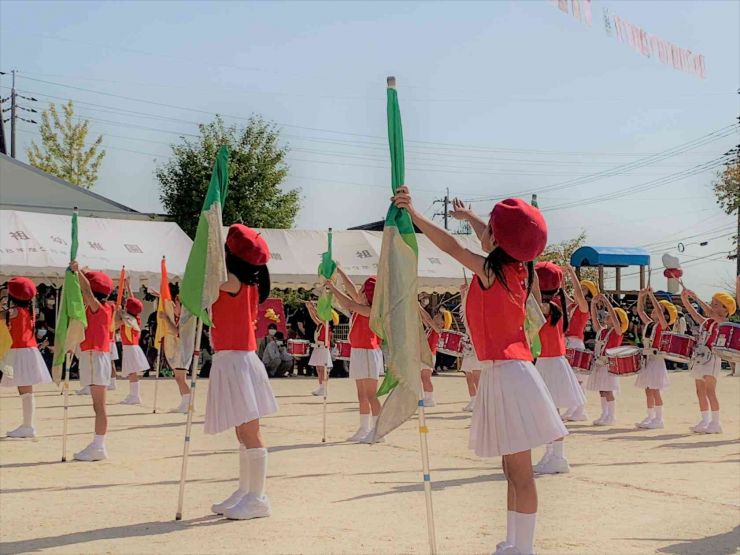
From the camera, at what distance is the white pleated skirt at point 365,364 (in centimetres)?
1255

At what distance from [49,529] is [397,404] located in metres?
3.22

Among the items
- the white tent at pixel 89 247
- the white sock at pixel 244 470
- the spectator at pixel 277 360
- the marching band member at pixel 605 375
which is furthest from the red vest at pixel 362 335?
the spectator at pixel 277 360

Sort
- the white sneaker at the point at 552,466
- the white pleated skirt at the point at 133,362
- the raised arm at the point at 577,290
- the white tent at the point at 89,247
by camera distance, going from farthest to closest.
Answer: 1. the white tent at the point at 89,247
2. the white pleated skirt at the point at 133,362
3. the raised arm at the point at 577,290
4. the white sneaker at the point at 552,466

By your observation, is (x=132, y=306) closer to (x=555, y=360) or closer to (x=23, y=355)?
(x=23, y=355)

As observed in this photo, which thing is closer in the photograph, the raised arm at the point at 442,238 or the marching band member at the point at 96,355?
the raised arm at the point at 442,238

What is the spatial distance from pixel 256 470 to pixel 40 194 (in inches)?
1065

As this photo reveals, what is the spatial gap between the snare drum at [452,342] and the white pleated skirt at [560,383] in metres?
7.30

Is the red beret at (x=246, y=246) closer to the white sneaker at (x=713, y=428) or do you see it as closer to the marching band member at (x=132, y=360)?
the white sneaker at (x=713, y=428)

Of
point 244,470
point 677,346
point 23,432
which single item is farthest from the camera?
point 677,346

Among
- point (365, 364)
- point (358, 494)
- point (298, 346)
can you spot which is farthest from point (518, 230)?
point (298, 346)

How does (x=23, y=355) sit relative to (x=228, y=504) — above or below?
above

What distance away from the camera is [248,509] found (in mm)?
7398

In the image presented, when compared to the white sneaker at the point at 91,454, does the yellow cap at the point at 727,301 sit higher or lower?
higher

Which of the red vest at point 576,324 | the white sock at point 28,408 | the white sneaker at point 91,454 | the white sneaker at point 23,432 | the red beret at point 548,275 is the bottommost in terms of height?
the white sneaker at point 91,454
